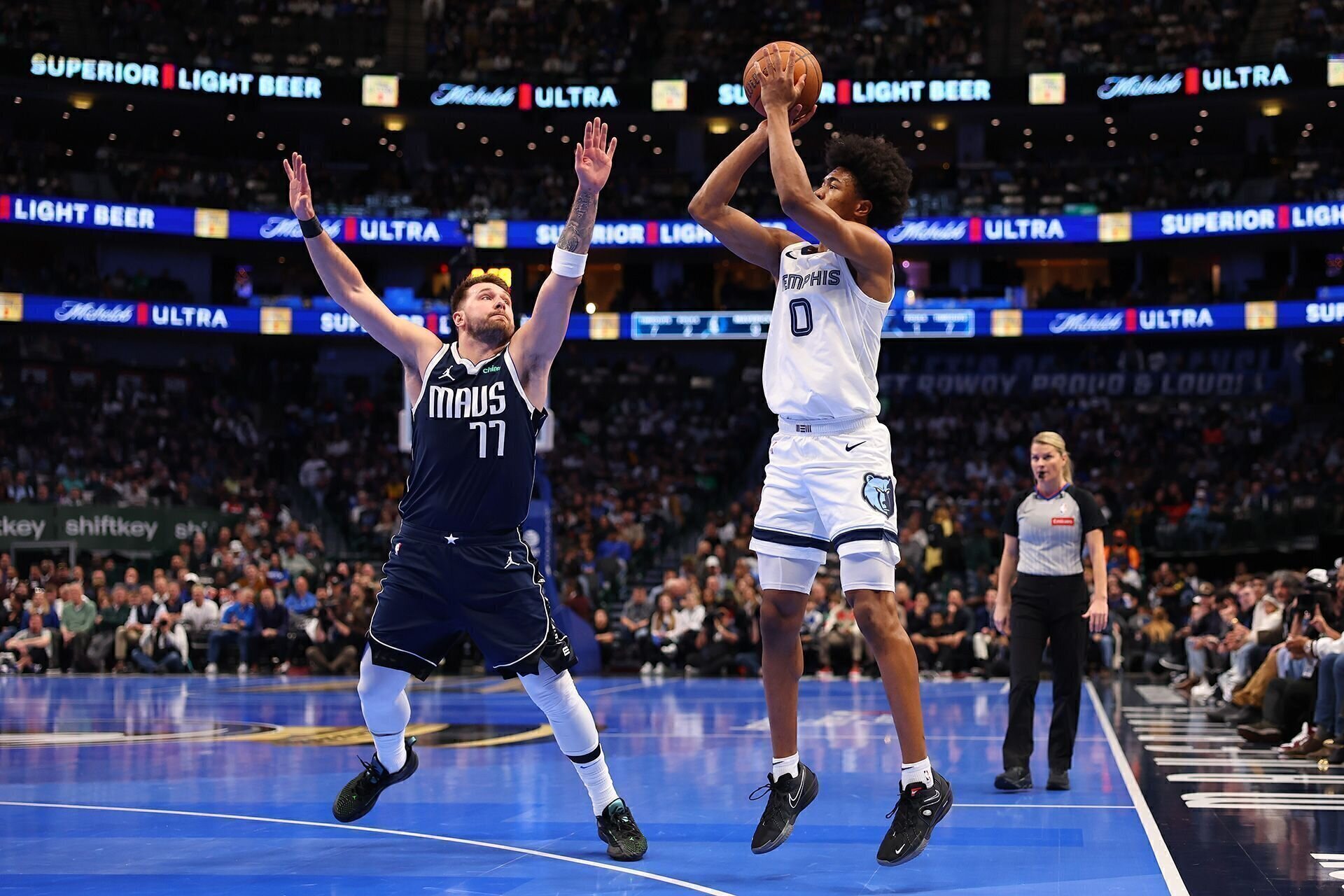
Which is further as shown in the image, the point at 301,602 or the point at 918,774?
the point at 301,602

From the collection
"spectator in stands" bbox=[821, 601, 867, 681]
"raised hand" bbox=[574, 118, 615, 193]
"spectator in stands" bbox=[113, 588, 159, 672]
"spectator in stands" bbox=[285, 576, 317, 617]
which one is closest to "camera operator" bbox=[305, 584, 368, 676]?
"spectator in stands" bbox=[285, 576, 317, 617]

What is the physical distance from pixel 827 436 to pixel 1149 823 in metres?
3.04

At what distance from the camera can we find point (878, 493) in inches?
225

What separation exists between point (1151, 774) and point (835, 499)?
16.0ft

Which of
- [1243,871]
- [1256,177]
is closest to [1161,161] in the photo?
[1256,177]

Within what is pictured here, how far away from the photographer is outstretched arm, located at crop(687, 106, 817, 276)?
19.7ft

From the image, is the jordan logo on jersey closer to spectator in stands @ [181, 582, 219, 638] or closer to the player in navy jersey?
the player in navy jersey

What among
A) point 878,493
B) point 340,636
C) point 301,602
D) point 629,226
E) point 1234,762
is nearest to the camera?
point 878,493

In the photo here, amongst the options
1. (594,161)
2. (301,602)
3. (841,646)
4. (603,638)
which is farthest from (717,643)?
(594,161)

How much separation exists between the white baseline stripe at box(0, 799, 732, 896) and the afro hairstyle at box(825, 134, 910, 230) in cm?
276

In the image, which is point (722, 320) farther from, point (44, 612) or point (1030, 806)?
point (1030, 806)

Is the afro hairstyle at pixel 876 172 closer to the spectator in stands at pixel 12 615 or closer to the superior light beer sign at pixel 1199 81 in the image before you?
the spectator in stands at pixel 12 615

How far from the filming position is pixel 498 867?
19.5 ft

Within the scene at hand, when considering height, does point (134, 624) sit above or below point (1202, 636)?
below
